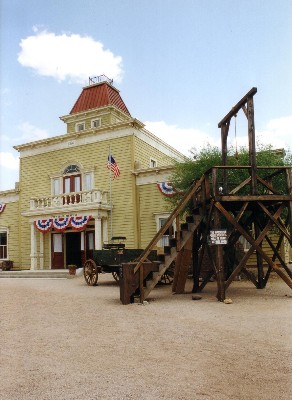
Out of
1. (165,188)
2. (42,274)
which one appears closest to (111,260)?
(42,274)

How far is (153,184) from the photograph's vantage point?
71.3ft

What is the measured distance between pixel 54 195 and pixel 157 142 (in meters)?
7.41

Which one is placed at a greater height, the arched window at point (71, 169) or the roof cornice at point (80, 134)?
the roof cornice at point (80, 134)

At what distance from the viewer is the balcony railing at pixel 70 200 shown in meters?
21.7

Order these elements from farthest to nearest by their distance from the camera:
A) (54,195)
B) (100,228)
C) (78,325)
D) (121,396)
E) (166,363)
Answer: (54,195), (100,228), (78,325), (166,363), (121,396)

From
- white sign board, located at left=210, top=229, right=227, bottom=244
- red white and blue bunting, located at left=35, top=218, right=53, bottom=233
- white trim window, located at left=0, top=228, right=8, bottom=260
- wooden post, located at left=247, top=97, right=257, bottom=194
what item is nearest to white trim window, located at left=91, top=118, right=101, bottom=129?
red white and blue bunting, located at left=35, top=218, right=53, bottom=233

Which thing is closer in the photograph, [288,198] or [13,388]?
[13,388]

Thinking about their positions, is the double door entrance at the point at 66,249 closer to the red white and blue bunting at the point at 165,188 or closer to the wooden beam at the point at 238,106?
the red white and blue bunting at the point at 165,188

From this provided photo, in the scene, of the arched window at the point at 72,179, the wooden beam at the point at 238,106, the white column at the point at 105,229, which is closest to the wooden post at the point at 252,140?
the wooden beam at the point at 238,106

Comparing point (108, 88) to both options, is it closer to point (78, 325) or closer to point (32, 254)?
point (32, 254)

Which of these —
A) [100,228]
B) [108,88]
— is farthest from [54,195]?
[108,88]

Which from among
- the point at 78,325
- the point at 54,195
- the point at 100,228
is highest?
the point at 54,195

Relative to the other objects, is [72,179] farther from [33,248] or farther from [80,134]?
[33,248]

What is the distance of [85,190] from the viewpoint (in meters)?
22.5
